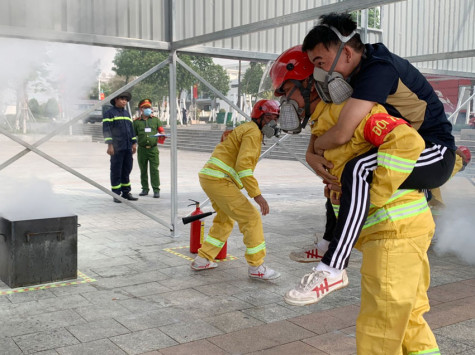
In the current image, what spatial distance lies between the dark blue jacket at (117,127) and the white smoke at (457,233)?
591 cm

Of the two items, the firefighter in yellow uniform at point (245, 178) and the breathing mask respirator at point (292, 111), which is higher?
the breathing mask respirator at point (292, 111)

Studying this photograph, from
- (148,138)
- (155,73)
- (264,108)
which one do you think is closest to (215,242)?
(264,108)

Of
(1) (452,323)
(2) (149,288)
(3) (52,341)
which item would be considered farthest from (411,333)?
(2) (149,288)

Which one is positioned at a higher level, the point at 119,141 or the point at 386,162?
the point at 386,162

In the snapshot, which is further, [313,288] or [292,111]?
[292,111]

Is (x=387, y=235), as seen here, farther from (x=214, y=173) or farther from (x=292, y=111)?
(x=214, y=173)

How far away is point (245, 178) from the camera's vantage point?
484 cm

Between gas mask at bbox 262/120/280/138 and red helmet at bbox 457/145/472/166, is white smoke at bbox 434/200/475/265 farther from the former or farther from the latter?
gas mask at bbox 262/120/280/138

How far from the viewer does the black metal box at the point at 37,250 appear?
4699 millimetres

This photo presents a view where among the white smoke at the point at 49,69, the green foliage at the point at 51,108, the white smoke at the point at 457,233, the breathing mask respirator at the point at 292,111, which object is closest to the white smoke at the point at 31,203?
the white smoke at the point at 49,69

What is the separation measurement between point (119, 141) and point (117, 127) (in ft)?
0.89

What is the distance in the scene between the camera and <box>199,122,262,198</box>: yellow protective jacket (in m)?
4.84

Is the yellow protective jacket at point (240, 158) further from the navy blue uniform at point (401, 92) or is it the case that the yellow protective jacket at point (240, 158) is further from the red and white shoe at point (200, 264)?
the navy blue uniform at point (401, 92)

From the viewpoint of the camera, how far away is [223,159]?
516cm
